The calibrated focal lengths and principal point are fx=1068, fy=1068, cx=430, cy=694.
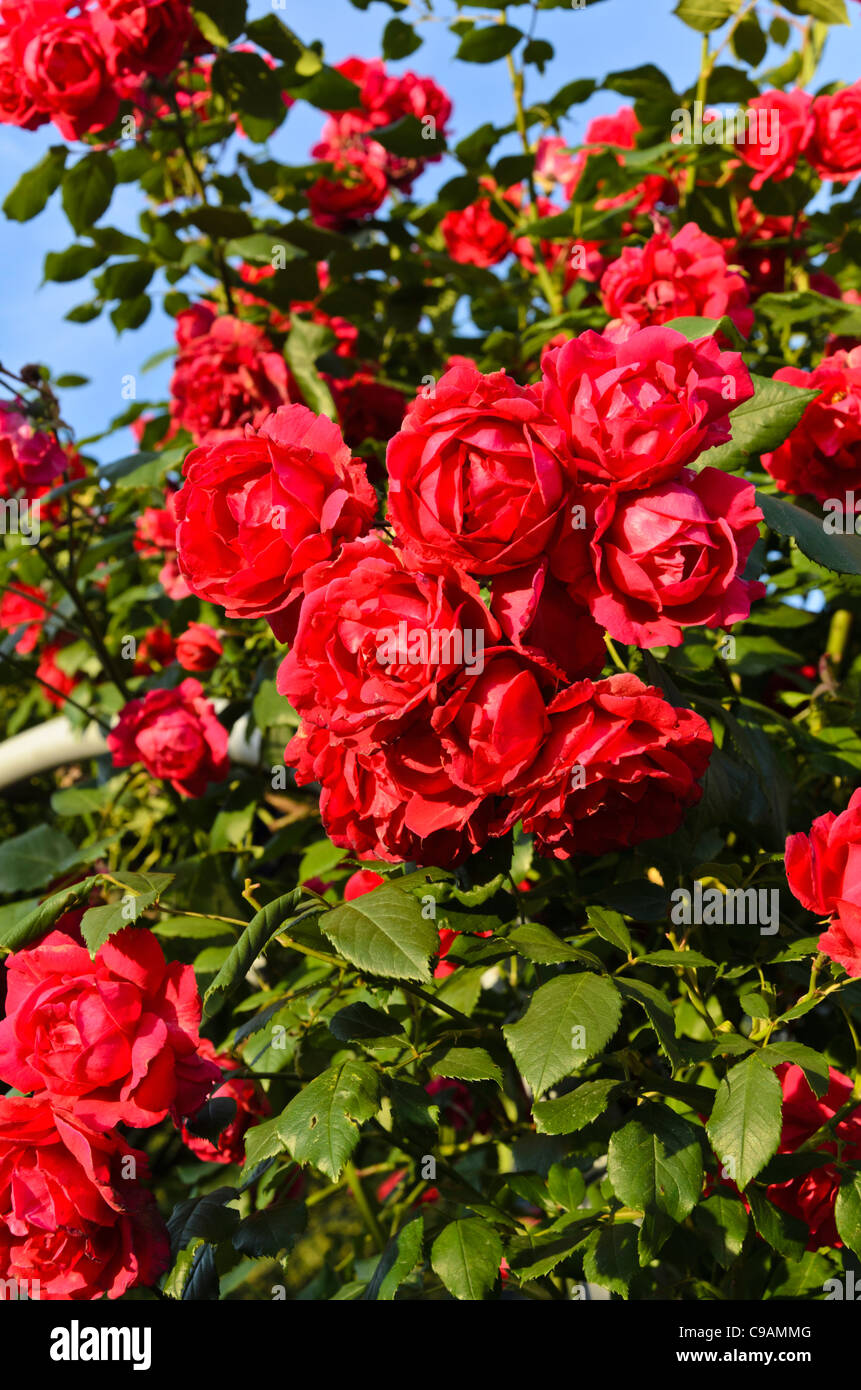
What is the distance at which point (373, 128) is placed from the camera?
2535 millimetres

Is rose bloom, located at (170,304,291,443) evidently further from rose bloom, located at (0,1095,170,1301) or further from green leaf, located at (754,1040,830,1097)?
green leaf, located at (754,1040,830,1097)

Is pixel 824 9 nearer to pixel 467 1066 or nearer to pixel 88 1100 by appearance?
pixel 467 1066

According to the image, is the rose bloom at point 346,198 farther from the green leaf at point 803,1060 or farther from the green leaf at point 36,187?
the green leaf at point 803,1060

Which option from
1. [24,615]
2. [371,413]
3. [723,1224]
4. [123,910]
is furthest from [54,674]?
[723,1224]

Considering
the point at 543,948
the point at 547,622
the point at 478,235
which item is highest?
the point at 478,235

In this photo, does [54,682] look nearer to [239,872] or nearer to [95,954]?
[239,872]

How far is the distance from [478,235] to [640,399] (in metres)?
1.84

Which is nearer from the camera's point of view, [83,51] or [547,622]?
[547,622]

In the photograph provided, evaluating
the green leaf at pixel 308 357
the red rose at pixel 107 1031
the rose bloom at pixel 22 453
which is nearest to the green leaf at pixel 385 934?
the red rose at pixel 107 1031

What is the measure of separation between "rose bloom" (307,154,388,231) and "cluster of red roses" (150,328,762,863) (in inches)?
61.1

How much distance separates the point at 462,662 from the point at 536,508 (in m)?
0.12

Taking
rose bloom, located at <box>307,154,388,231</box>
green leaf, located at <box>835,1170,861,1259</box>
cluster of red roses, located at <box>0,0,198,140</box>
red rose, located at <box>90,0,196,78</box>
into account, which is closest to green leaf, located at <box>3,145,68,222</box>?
cluster of red roses, located at <box>0,0,198,140</box>

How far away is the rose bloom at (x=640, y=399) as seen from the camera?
78cm
